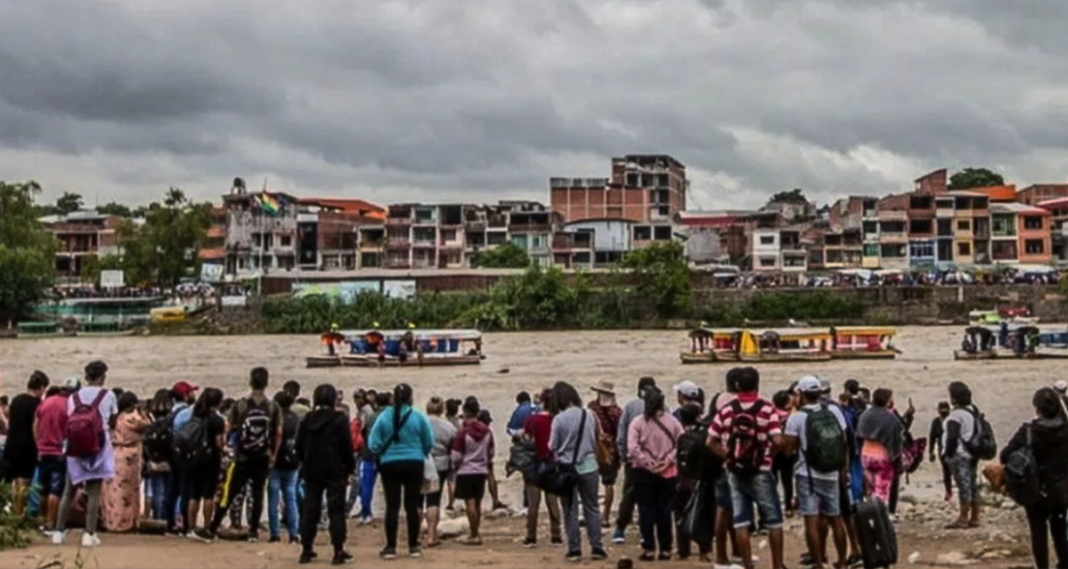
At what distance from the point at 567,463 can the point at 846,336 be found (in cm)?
4184

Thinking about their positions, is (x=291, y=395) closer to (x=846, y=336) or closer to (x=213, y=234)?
(x=846, y=336)

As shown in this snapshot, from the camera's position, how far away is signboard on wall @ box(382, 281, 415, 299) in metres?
77.9

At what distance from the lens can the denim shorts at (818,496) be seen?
893 centimetres

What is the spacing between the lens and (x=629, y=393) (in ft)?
118

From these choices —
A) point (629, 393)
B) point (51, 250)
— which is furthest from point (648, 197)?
point (629, 393)

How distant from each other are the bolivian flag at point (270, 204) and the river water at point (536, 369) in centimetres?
2240

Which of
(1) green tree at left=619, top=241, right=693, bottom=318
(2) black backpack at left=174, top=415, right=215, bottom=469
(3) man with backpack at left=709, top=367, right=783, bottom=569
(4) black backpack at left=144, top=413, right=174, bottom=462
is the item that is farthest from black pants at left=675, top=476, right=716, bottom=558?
(1) green tree at left=619, top=241, right=693, bottom=318

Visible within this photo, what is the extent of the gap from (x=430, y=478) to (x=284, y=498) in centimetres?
141

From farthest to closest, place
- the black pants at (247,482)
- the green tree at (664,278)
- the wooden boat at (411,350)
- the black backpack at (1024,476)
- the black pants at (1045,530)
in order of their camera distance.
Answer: the green tree at (664,278), the wooden boat at (411,350), the black pants at (247,482), the black pants at (1045,530), the black backpack at (1024,476)

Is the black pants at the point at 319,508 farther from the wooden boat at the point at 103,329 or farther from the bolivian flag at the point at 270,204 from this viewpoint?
the bolivian flag at the point at 270,204

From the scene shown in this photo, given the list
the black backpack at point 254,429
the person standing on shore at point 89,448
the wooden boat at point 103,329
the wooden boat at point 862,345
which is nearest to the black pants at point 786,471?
the black backpack at point 254,429

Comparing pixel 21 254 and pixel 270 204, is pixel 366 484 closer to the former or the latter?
pixel 21 254

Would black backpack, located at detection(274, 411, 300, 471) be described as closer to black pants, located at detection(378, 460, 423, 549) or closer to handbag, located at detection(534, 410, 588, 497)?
black pants, located at detection(378, 460, 423, 549)

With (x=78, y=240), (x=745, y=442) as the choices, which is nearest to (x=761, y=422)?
(x=745, y=442)
